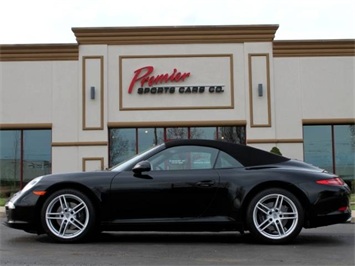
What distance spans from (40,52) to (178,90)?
5109 millimetres

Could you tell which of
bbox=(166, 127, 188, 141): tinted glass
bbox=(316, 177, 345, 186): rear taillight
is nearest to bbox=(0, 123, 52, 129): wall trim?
bbox=(166, 127, 188, 141): tinted glass

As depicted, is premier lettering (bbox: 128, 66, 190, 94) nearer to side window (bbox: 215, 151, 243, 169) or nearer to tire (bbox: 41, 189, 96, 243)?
side window (bbox: 215, 151, 243, 169)

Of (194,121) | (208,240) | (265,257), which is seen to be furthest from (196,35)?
(265,257)

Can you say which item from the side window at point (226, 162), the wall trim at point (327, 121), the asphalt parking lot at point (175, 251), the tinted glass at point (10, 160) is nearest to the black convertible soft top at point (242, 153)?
the side window at point (226, 162)

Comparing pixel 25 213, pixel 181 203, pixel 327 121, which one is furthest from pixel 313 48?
pixel 25 213

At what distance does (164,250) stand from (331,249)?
1.91 meters

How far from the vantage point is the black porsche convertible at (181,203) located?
594cm

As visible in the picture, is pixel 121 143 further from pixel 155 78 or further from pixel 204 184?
pixel 204 184

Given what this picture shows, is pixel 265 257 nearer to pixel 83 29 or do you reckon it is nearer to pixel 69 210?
pixel 69 210

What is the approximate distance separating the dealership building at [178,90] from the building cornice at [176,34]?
1.4 inches

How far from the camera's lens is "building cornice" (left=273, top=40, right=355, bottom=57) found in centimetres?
1803

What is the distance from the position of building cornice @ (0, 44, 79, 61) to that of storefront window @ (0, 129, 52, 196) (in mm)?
2617

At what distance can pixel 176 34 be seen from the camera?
59.3 ft

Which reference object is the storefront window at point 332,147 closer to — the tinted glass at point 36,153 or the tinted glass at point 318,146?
the tinted glass at point 318,146
